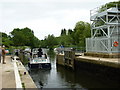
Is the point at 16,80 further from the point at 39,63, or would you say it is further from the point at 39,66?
the point at 39,63

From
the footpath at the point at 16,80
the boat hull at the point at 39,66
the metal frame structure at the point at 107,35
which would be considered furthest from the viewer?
the boat hull at the point at 39,66

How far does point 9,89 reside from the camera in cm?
834

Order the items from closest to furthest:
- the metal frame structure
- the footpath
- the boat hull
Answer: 1. the footpath
2. the metal frame structure
3. the boat hull

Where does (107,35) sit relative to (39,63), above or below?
above

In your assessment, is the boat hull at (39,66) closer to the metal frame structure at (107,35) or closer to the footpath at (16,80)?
the metal frame structure at (107,35)

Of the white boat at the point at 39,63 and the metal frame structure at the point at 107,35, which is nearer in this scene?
the metal frame structure at the point at 107,35

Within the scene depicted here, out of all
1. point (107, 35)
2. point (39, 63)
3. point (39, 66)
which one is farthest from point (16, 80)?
point (107, 35)

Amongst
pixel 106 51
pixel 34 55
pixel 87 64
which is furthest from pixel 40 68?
pixel 106 51

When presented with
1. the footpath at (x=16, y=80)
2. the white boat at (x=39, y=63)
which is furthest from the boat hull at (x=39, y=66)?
the footpath at (x=16, y=80)

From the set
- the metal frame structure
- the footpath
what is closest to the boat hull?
the metal frame structure

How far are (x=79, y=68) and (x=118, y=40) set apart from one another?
19.1ft

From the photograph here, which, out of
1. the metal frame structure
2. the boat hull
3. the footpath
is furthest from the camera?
the boat hull

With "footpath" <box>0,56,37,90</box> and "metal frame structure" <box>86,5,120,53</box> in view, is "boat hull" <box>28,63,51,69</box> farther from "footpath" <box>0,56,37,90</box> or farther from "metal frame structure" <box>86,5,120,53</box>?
"footpath" <box>0,56,37,90</box>

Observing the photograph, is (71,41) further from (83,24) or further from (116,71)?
(116,71)
